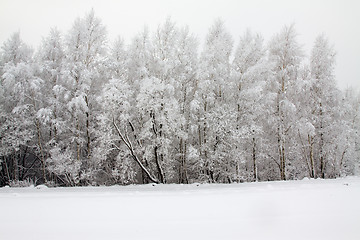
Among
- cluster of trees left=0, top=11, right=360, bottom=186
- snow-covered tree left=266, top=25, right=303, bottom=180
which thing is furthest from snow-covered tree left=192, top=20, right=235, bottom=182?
snow-covered tree left=266, top=25, right=303, bottom=180

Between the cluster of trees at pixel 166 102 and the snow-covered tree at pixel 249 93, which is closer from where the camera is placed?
the cluster of trees at pixel 166 102

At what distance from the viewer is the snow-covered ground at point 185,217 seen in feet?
13.7

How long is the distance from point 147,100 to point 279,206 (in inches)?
380

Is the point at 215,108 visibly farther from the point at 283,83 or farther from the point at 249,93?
the point at 283,83

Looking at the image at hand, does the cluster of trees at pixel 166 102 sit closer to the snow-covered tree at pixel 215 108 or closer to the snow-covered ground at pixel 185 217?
the snow-covered tree at pixel 215 108

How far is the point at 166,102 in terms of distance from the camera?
13.8 meters

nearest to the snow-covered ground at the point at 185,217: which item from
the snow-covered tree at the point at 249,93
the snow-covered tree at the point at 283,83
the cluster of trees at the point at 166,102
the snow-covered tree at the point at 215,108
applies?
the cluster of trees at the point at 166,102

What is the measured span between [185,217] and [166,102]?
31.0ft

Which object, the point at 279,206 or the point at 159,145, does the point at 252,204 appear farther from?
the point at 159,145

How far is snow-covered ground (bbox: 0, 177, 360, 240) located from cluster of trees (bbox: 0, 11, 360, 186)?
724 cm

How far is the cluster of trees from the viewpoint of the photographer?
1411cm

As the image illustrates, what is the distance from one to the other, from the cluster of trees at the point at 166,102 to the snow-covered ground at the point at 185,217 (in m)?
7.24

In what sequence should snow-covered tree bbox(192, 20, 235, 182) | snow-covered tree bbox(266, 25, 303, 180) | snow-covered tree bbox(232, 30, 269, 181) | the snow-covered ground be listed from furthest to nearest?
1. snow-covered tree bbox(266, 25, 303, 180)
2. snow-covered tree bbox(232, 30, 269, 181)
3. snow-covered tree bbox(192, 20, 235, 182)
4. the snow-covered ground

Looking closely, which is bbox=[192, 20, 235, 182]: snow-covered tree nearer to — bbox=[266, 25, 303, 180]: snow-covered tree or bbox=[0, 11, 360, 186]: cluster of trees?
bbox=[0, 11, 360, 186]: cluster of trees
